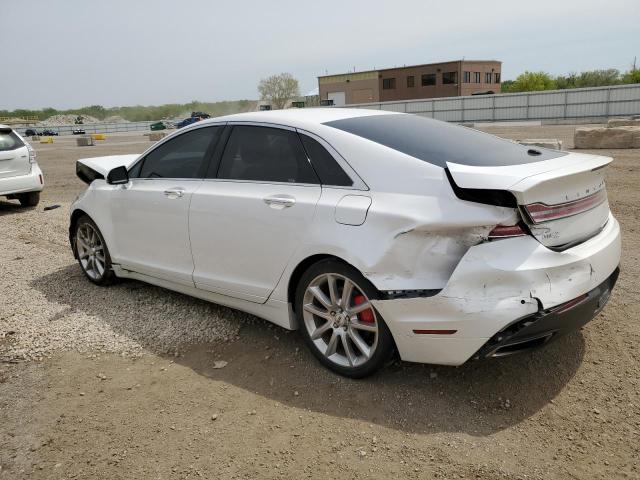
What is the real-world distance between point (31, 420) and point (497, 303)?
273 centimetres

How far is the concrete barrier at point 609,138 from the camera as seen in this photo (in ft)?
47.4

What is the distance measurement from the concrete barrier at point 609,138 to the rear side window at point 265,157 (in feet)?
44.8

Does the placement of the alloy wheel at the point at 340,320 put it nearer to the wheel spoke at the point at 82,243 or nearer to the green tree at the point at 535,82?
the wheel spoke at the point at 82,243

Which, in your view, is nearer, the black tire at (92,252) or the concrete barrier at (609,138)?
the black tire at (92,252)

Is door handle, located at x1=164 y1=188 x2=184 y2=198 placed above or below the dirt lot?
above

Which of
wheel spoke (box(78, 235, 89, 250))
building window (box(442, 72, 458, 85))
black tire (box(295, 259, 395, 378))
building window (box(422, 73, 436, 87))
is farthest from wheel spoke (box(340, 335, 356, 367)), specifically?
building window (box(422, 73, 436, 87))

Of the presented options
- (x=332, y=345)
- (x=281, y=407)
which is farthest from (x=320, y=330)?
(x=281, y=407)

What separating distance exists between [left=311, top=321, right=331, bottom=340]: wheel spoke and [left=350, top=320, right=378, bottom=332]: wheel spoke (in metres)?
0.21

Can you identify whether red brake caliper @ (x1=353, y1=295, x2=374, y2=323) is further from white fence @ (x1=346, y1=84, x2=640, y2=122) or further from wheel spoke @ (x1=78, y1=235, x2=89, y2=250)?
white fence @ (x1=346, y1=84, x2=640, y2=122)

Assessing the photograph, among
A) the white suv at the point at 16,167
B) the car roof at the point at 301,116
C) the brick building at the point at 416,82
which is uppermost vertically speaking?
the brick building at the point at 416,82

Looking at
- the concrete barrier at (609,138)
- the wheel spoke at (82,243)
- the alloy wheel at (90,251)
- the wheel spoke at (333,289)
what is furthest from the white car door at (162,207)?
the concrete barrier at (609,138)

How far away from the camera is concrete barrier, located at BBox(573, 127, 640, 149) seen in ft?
47.4

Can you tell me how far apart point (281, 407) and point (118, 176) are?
2.76m

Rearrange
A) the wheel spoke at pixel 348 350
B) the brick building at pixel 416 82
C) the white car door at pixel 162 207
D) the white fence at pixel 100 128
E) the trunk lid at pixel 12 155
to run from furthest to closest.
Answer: the brick building at pixel 416 82, the white fence at pixel 100 128, the trunk lid at pixel 12 155, the white car door at pixel 162 207, the wheel spoke at pixel 348 350
